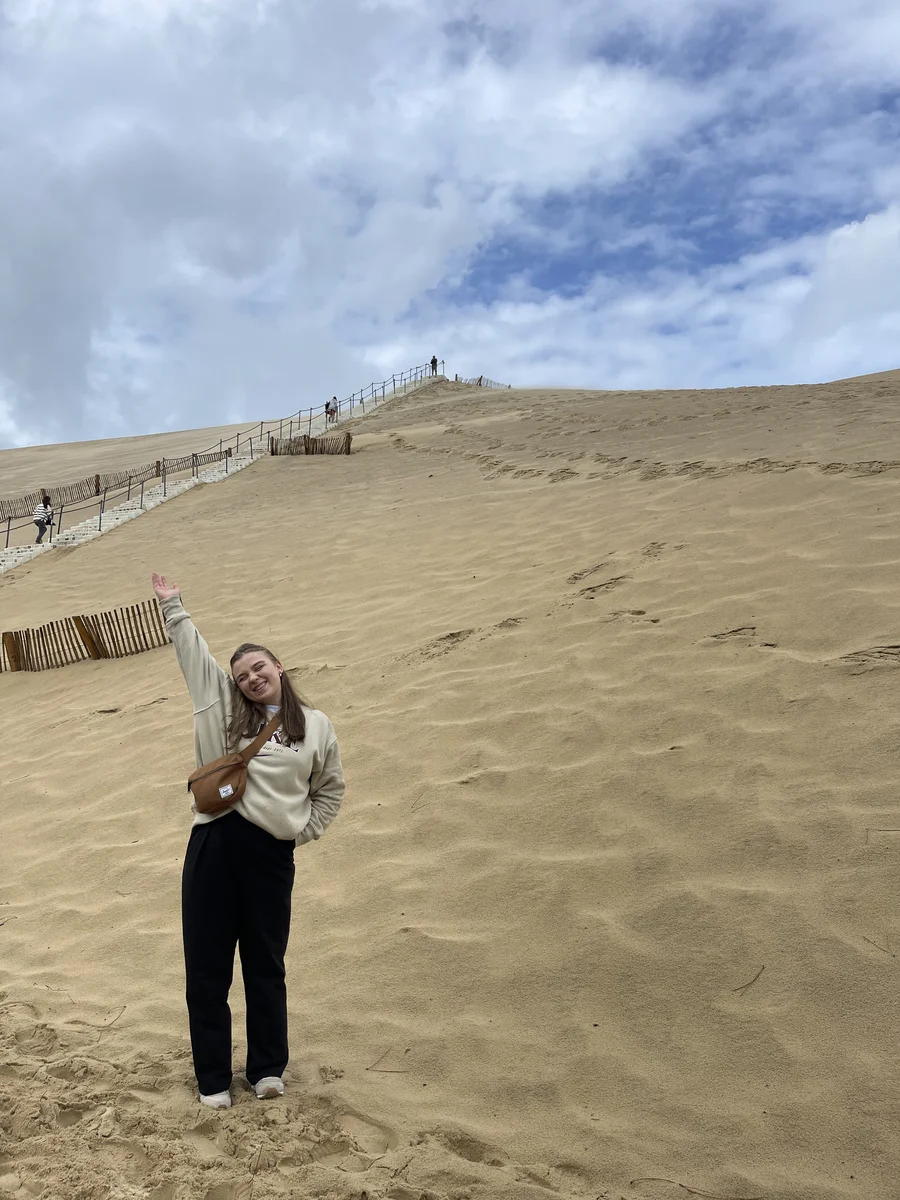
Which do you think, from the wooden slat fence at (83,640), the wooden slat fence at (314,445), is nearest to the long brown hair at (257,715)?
the wooden slat fence at (83,640)

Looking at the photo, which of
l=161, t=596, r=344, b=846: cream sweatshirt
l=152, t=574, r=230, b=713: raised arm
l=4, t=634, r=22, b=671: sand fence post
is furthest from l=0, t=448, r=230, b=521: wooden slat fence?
l=161, t=596, r=344, b=846: cream sweatshirt

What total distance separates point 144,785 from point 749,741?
3679 millimetres

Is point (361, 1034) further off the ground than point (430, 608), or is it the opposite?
point (430, 608)

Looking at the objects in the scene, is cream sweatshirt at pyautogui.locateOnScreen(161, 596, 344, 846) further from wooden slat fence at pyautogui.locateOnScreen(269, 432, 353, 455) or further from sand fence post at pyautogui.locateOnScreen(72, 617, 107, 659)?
wooden slat fence at pyautogui.locateOnScreen(269, 432, 353, 455)

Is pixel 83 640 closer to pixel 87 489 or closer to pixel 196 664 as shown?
pixel 196 664

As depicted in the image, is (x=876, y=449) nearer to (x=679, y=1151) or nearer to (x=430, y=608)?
(x=430, y=608)

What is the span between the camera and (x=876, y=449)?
28.6 ft

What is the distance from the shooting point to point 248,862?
2.72 meters

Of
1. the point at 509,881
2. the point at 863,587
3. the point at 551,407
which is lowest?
the point at 509,881

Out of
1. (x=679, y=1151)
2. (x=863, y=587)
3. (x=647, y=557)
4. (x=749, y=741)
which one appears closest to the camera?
(x=679, y=1151)

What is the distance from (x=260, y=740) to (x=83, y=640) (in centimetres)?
709

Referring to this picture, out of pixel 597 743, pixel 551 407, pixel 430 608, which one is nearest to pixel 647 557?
pixel 430 608

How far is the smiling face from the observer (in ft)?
9.37

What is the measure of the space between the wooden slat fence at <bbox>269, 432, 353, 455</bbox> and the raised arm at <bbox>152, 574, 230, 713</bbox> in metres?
19.5
